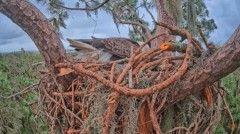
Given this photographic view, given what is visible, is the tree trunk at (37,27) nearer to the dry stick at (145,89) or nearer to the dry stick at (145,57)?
the dry stick at (145,89)

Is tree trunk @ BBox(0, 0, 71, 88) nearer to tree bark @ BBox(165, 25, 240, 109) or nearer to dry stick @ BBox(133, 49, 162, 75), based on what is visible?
dry stick @ BBox(133, 49, 162, 75)

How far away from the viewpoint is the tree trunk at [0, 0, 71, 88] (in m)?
2.34

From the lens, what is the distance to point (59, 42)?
2389 millimetres

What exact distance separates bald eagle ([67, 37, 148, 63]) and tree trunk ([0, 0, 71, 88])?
0.78ft

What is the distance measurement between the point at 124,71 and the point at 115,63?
5.0 inches

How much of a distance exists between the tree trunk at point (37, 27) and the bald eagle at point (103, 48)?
239mm

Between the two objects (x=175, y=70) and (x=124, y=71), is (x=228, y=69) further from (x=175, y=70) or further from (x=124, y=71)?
(x=124, y=71)

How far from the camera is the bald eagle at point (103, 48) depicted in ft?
8.71

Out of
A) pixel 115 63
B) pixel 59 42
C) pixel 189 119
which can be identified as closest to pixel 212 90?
pixel 189 119

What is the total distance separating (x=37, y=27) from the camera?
235 cm

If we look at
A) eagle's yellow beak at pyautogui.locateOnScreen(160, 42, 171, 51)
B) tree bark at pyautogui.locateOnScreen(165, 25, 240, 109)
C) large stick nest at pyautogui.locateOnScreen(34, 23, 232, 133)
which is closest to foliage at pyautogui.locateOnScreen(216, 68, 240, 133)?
large stick nest at pyautogui.locateOnScreen(34, 23, 232, 133)

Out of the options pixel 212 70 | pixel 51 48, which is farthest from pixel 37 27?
Result: pixel 212 70

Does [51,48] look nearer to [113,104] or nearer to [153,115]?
[113,104]

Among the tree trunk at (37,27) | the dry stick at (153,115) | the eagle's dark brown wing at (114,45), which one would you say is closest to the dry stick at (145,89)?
the dry stick at (153,115)
